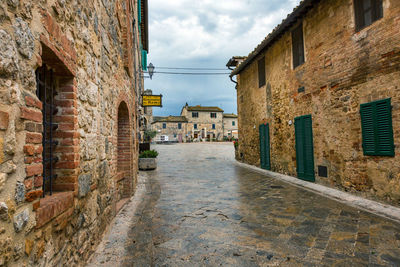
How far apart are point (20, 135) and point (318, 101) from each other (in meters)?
6.97

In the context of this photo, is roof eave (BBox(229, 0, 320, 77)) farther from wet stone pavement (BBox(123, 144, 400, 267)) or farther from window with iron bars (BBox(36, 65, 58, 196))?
window with iron bars (BBox(36, 65, 58, 196))

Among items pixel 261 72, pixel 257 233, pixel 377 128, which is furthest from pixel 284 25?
pixel 257 233

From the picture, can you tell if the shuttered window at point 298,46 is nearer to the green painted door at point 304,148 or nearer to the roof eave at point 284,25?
the roof eave at point 284,25

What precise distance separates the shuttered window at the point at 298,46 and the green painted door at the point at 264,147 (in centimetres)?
289

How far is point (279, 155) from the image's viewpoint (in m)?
8.81

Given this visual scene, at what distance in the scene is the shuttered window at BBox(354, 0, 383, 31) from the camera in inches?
193

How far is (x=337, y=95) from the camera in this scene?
595cm

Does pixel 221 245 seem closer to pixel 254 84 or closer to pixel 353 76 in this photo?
pixel 353 76

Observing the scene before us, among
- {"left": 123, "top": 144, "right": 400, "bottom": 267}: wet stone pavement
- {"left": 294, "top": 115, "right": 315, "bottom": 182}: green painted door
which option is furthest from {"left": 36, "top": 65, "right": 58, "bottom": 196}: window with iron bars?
{"left": 294, "top": 115, "right": 315, "bottom": 182}: green painted door

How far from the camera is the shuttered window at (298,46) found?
7.36m

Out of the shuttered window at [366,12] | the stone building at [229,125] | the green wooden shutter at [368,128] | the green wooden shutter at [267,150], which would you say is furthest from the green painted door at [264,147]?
the stone building at [229,125]

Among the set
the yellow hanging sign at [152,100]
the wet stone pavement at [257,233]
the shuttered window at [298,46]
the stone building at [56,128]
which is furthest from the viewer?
the yellow hanging sign at [152,100]

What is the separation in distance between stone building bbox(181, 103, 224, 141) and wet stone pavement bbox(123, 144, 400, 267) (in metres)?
36.8

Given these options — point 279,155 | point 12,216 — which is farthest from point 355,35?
point 12,216
